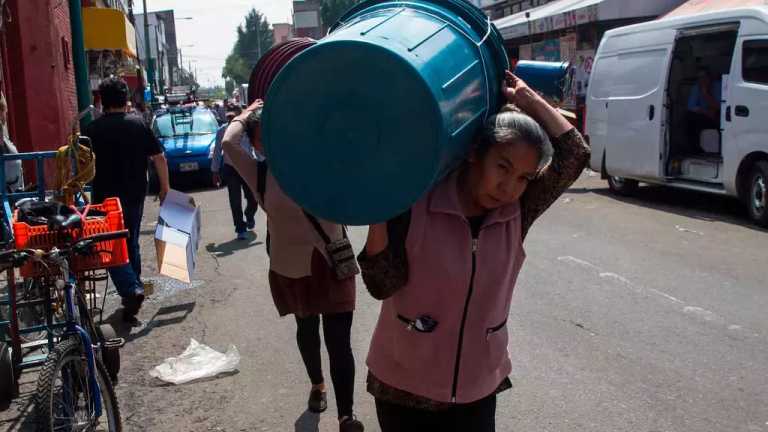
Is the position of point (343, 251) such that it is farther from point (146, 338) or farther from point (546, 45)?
point (546, 45)

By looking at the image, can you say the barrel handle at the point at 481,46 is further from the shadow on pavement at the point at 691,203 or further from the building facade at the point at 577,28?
the building facade at the point at 577,28

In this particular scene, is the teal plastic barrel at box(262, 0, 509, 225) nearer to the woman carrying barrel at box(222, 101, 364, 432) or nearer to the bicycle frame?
the woman carrying barrel at box(222, 101, 364, 432)

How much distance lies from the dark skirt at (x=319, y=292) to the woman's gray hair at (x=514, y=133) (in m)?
1.87

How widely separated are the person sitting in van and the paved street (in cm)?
287

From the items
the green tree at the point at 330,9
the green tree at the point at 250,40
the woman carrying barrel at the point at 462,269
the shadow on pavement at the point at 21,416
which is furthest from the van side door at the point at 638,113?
the green tree at the point at 250,40

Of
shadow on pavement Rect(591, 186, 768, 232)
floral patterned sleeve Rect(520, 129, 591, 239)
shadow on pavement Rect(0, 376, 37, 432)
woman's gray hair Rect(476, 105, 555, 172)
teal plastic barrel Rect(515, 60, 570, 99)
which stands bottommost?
shadow on pavement Rect(591, 186, 768, 232)

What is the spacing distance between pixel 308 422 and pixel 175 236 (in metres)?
2.80

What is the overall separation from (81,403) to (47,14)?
11637 mm

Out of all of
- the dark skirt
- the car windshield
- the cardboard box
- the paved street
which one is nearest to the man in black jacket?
the cardboard box

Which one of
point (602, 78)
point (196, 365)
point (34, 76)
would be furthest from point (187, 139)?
point (196, 365)

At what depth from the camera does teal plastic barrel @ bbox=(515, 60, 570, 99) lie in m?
2.96

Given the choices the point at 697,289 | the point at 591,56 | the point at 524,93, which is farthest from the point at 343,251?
the point at 591,56

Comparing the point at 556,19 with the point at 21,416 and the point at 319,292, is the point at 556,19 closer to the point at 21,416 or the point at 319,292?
the point at 319,292

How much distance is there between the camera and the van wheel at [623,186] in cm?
1326
